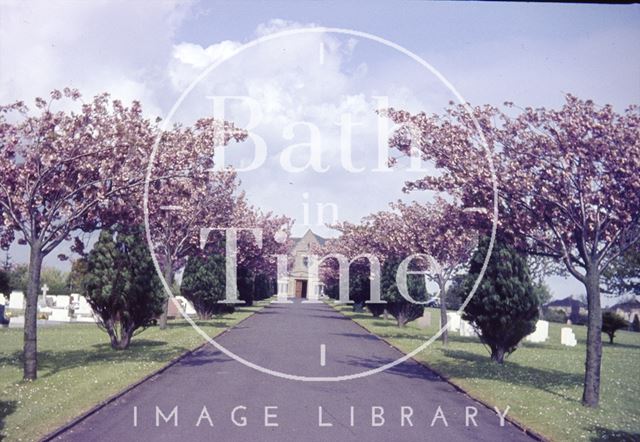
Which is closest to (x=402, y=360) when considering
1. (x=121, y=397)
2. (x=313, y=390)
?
(x=313, y=390)

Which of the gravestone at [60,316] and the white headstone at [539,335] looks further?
the gravestone at [60,316]

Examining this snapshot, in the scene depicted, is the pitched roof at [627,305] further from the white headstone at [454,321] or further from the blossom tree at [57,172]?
the blossom tree at [57,172]

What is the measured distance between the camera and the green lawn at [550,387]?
36.8 ft

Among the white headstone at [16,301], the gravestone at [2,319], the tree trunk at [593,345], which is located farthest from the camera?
the white headstone at [16,301]

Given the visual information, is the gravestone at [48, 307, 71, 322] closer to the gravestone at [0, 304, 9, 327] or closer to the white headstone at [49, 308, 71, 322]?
the white headstone at [49, 308, 71, 322]

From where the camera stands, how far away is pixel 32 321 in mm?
15203

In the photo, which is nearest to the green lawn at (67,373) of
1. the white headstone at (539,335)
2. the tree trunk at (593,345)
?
the tree trunk at (593,345)

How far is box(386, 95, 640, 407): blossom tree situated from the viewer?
13953 millimetres

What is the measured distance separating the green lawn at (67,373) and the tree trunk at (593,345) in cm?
988

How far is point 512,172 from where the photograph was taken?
15.0 m

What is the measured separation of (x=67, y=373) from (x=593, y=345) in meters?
12.4

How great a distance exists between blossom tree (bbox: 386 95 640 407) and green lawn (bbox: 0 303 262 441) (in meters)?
9.26

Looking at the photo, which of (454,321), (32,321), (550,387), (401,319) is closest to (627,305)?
(454,321)

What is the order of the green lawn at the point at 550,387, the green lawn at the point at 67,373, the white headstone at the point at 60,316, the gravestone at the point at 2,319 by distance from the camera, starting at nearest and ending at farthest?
the green lawn at the point at 67,373 < the green lawn at the point at 550,387 < the gravestone at the point at 2,319 < the white headstone at the point at 60,316
